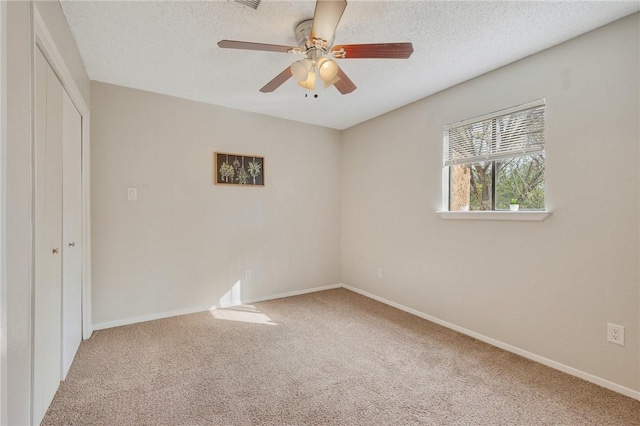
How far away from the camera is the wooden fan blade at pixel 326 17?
4.57ft

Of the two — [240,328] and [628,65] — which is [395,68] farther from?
[240,328]

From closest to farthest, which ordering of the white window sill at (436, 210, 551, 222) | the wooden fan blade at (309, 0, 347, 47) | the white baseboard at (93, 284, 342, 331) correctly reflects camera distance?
the wooden fan blade at (309, 0, 347, 47), the white window sill at (436, 210, 551, 222), the white baseboard at (93, 284, 342, 331)

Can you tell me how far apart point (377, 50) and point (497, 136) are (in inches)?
59.7

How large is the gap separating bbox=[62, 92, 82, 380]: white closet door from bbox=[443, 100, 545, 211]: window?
3.15m

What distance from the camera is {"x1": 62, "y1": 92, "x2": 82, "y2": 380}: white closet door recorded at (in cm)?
201

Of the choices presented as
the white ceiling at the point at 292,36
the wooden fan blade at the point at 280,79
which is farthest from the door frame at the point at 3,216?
the wooden fan blade at the point at 280,79

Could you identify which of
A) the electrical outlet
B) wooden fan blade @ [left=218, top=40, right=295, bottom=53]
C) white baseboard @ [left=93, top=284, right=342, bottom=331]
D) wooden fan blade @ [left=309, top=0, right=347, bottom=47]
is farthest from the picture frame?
the electrical outlet

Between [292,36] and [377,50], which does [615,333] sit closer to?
[377,50]

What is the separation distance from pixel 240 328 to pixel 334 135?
114 inches

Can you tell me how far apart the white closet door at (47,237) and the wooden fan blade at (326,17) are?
140cm

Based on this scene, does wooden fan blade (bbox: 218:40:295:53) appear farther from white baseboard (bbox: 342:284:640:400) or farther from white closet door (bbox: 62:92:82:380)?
white baseboard (bbox: 342:284:640:400)

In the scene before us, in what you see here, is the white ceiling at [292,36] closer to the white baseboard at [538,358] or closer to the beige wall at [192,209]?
the beige wall at [192,209]

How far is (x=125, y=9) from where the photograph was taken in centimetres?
181

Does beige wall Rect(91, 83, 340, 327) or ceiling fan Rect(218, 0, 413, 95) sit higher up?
ceiling fan Rect(218, 0, 413, 95)
